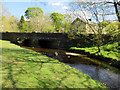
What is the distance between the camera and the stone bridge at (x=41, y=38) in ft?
105

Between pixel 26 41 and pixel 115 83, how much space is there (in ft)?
108

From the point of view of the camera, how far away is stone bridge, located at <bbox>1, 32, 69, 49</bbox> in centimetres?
3209

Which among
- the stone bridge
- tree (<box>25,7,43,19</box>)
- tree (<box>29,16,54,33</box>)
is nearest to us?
the stone bridge

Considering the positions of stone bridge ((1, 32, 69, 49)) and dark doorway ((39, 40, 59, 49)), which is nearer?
stone bridge ((1, 32, 69, 49))

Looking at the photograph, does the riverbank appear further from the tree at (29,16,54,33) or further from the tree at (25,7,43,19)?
the tree at (25,7,43,19)

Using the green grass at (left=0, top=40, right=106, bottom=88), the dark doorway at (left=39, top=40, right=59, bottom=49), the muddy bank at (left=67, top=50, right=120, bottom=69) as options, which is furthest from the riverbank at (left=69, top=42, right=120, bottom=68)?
the dark doorway at (left=39, top=40, right=59, bottom=49)

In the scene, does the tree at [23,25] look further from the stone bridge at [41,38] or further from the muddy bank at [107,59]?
the muddy bank at [107,59]

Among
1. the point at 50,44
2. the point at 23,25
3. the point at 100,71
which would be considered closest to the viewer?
the point at 100,71

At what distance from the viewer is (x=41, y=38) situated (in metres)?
34.0

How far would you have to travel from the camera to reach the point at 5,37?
128ft

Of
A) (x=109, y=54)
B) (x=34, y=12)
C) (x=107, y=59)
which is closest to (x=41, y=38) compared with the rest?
(x=34, y=12)

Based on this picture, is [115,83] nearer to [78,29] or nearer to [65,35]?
[78,29]

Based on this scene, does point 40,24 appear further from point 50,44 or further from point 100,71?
point 100,71

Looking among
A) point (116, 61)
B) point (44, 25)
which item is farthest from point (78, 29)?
point (44, 25)
